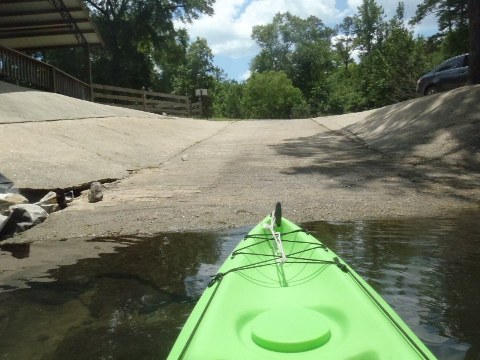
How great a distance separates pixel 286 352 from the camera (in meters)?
2.30

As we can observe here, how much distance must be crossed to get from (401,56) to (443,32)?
1258cm

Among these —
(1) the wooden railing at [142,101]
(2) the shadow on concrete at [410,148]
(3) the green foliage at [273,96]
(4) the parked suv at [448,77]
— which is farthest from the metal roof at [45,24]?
(3) the green foliage at [273,96]

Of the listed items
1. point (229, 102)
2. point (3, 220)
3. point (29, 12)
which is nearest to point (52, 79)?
point (29, 12)

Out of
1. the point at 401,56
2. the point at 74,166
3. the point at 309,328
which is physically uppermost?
the point at 401,56

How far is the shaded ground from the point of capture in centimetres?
623

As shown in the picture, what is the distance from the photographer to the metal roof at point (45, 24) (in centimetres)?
1577

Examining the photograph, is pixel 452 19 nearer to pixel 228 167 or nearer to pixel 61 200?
pixel 228 167

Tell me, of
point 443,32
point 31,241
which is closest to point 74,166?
point 31,241

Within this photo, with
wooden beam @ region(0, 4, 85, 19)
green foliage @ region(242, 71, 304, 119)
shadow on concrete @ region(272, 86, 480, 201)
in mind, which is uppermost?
green foliage @ region(242, 71, 304, 119)

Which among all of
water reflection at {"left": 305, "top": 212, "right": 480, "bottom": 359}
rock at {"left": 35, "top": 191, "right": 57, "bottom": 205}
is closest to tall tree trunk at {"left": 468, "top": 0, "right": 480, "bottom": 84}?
water reflection at {"left": 305, "top": 212, "right": 480, "bottom": 359}

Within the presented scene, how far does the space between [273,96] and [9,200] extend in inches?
1874

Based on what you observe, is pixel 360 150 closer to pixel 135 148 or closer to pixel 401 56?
pixel 135 148

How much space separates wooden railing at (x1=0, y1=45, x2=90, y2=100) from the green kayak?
12100mm

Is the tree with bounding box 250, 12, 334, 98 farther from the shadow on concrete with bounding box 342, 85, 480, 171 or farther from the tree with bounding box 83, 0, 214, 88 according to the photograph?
the shadow on concrete with bounding box 342, 85, 480, 171
